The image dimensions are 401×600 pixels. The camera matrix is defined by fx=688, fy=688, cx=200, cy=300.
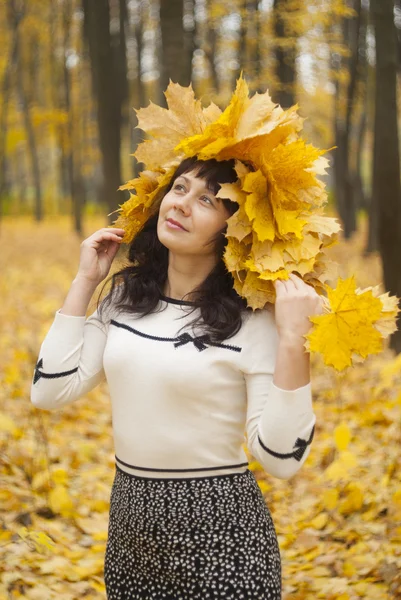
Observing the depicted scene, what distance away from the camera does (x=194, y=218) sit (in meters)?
1.99

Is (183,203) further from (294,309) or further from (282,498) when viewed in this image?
(282,498)

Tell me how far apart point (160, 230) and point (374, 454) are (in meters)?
2.91

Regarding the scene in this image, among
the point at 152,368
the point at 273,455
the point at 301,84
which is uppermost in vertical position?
the point at 301,84

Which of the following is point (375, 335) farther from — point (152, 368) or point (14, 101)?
point (14, 101)

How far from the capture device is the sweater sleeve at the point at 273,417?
171 centimetres

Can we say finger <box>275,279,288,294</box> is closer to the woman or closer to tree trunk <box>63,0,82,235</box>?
the woman

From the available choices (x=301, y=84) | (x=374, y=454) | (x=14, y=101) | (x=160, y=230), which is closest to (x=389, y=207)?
(x=374, y=454)

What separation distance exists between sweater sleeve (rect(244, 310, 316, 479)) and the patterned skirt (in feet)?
0.71

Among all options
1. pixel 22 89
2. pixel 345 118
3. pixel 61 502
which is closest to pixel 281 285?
pixel 61 502

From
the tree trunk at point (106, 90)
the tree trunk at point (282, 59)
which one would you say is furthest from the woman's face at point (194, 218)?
the tree trunk at point (282, 59)

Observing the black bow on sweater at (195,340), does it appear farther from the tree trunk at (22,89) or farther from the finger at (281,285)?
the tree trunk at (22,89)

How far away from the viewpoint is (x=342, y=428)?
12.1 ft

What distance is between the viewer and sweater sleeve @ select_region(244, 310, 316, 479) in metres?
1.71

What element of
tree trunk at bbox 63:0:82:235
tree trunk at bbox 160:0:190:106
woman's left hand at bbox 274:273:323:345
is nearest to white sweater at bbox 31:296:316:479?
woman's left hand at bbox 274:273:323:345
